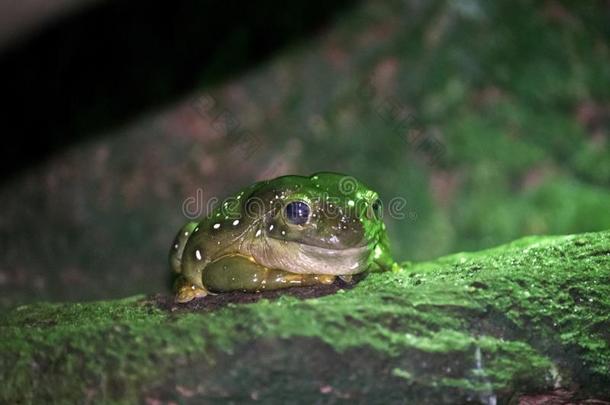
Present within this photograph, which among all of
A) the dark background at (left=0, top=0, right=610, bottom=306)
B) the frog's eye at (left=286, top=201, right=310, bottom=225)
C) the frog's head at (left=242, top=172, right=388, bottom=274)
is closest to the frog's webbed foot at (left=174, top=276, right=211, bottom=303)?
the frog's head at (left=242, top=172, right=388, bottom=274)

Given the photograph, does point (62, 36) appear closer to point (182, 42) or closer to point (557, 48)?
point (182, 42)

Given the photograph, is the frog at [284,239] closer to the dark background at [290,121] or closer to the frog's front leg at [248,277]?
the frog's front leg at [248,277]

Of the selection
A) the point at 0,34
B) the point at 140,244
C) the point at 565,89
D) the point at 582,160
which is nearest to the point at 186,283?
the point at 0,34

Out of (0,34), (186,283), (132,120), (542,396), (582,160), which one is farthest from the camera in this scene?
(132,120)

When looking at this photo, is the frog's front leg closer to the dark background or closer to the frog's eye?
the frog's eye

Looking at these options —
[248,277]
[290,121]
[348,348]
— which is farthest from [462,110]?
[348,348]

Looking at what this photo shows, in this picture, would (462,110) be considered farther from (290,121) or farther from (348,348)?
(348,348)

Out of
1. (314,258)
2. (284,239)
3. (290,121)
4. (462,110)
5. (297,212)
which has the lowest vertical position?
(314,258)
